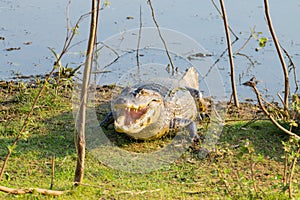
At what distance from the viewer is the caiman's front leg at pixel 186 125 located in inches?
226

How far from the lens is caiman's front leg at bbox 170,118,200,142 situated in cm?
575

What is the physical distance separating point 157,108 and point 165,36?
3.30m

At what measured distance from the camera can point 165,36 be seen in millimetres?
8969

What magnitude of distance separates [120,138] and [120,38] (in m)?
3.19

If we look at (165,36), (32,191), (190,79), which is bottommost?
(32,191)

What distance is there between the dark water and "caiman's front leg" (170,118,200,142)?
136cm

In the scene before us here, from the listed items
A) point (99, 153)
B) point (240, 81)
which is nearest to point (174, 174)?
point (99, 153)

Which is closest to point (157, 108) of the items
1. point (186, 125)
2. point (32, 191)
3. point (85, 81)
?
point (186, 125)

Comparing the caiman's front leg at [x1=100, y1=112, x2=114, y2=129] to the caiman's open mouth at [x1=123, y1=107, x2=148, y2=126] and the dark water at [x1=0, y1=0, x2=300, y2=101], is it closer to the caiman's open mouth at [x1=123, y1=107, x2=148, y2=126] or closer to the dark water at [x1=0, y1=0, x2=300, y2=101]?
the caiman's open mouth at [x1=123, y1=107, x2=148, y2=126]

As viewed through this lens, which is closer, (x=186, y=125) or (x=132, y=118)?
(x=132, y=118)

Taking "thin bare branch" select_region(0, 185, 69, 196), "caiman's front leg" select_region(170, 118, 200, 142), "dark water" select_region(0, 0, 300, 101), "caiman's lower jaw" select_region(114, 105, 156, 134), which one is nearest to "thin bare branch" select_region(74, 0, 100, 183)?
"thin bare branch" select_region(0, 185, 69, 196)

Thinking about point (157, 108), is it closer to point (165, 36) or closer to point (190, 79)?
point (190, 79)

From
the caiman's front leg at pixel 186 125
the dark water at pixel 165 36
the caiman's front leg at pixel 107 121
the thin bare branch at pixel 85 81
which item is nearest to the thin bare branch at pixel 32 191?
the thin bare branch at pixel 85 81

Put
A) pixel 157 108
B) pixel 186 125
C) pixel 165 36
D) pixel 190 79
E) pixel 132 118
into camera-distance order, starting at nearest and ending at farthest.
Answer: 1. pixel 132 118
2. pixel 157 108
3. pixel 186 125
4. pixel 190 79
5. pixel 165 36
